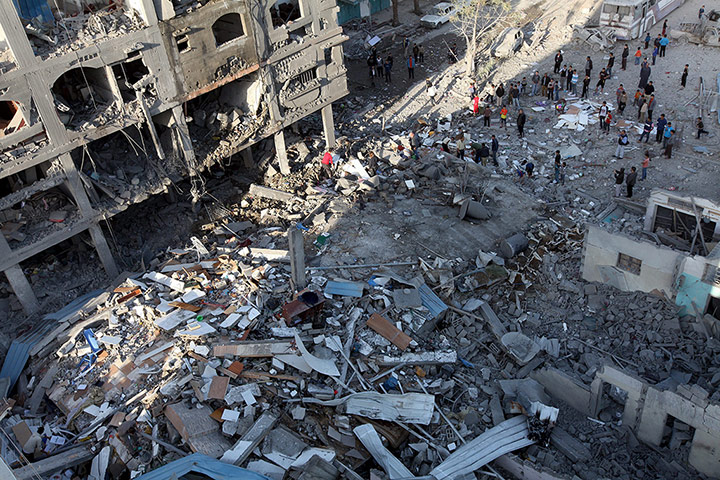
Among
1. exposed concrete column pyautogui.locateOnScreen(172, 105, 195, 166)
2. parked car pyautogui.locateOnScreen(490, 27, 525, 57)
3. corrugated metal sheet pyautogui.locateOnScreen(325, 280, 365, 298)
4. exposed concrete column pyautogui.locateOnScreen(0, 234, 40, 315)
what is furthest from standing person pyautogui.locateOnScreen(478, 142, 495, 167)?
exposed concrete column pyautogui.locateOnScreen(0, 234, 40, 315)

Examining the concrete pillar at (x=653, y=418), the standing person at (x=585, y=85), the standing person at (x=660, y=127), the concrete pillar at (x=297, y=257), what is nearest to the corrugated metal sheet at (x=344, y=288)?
the concrete pillar at (x=297, y=257)

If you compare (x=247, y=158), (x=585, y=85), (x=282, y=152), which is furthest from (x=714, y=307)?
(x=247, y=158)

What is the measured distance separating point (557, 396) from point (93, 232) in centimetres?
1555

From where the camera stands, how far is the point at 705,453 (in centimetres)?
1330

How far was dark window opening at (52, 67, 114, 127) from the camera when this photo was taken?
19.9 metres

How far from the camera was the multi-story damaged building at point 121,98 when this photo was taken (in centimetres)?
1802

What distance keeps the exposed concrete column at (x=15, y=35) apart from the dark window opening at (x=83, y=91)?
2590 millimetres

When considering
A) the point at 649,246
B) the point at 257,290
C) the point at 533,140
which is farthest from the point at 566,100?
the point at 257,290

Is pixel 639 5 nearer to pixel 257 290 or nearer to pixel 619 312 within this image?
pixel 619 312

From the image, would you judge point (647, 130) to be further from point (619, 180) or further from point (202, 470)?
point (202, 470)

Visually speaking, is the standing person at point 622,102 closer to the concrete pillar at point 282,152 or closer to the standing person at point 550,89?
the standing person at point 550,89

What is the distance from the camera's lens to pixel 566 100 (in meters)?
29.8

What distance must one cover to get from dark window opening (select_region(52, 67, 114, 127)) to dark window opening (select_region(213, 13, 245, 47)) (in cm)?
480

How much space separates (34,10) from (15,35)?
9.53 feet
